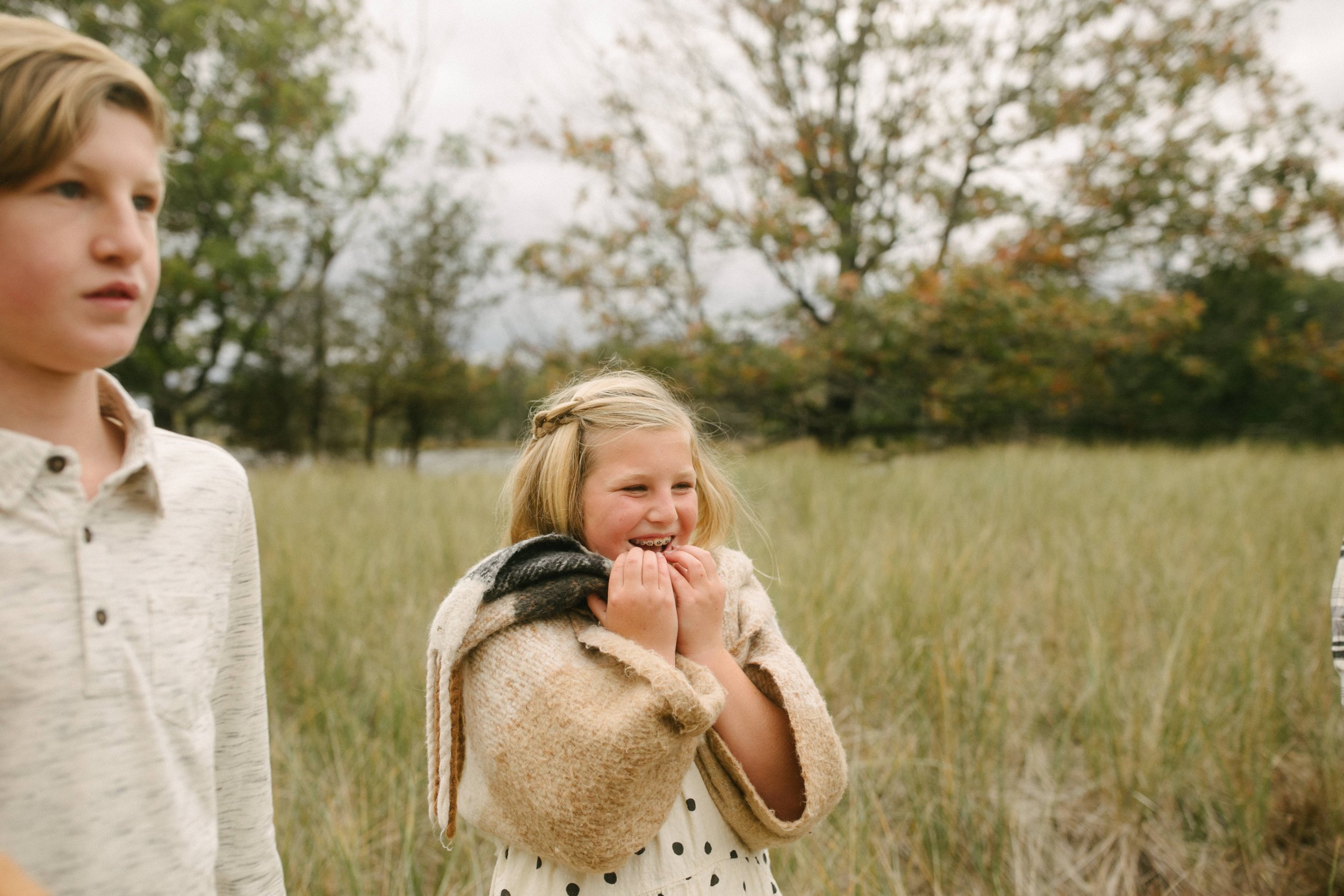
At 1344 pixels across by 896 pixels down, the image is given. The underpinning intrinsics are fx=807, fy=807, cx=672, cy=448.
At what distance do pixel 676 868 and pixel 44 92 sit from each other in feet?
3.65

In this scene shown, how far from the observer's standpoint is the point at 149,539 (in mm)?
864

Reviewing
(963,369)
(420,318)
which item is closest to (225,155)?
(420,318)

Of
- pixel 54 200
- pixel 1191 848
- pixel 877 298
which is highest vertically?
pixel 877 298

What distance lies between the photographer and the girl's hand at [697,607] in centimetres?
108

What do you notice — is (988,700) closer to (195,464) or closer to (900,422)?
(195,464)

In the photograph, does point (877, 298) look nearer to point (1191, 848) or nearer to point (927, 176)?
point (927, 176)

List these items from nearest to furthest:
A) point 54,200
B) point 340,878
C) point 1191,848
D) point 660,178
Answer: point 54,200, point 340,878, point 1191,848, point 660,178

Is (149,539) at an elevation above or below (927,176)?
below

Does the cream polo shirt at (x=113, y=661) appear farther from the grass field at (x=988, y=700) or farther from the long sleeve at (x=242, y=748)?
the grass field at (x=988, y=700)

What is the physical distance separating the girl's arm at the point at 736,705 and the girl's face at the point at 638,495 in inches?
3.3

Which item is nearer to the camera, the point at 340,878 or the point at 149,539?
the point at 149,539

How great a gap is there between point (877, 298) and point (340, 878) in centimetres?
729

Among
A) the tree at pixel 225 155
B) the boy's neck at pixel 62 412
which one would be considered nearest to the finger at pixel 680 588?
A: the boy's neck at pixel 62 412

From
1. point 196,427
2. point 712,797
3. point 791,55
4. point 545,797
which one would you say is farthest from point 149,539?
point 196,427
